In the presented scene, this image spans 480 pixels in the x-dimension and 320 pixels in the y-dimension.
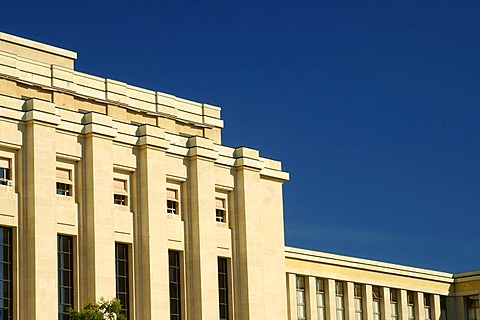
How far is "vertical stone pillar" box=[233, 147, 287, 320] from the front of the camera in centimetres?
6003

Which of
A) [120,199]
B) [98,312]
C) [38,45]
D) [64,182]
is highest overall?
[38,45]

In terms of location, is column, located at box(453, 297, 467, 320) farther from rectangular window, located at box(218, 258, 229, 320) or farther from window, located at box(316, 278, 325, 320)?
rectangular window, located at box(218, 258, 229, 320)

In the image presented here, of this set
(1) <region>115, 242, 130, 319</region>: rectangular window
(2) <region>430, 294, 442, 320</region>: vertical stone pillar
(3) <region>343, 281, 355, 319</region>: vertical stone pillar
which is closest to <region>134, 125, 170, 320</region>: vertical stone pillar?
(1) <region>115, 242, 130, 319</region>: rectangular window

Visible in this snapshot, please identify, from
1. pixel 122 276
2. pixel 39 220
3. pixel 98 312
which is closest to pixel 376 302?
pixel 122 276

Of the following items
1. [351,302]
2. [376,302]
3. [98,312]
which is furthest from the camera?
[376,302]

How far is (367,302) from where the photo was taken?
232 ft

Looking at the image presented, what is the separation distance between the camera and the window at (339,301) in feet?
228

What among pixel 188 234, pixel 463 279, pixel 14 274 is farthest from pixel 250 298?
pixel 463 279

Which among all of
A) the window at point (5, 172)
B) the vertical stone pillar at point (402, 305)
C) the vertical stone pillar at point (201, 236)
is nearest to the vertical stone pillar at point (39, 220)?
the window at point (5, 172)

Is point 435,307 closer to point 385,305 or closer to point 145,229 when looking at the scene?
point 385,305

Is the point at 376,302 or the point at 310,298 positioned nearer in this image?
the point at 310,298

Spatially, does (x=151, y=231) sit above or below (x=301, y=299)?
above

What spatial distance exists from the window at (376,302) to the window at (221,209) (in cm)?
1483

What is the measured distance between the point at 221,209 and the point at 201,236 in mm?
2973
